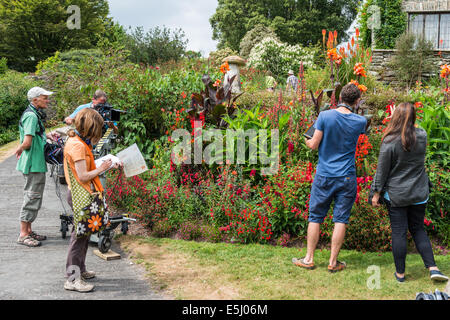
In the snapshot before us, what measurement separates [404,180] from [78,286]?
3314 mm

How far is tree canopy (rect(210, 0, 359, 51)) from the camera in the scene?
3097 centimetres

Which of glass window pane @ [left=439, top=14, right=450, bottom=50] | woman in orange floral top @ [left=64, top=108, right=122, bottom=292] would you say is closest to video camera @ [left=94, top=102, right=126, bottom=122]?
woman in orange floral top @ [left=64, top=108, right=122, bottom=292]

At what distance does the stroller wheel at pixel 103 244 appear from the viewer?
4.38m

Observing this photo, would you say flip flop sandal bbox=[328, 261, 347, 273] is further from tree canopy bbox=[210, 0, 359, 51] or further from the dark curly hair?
tree canopy bbox=[210, 0, 359, 51]

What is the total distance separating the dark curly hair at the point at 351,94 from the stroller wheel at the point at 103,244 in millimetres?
3078

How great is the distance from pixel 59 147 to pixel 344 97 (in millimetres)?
3407

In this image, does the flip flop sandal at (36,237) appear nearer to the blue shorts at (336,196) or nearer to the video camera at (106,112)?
the video camera at (106,112)

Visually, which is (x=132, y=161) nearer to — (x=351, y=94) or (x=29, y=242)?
(x=29, y=242)

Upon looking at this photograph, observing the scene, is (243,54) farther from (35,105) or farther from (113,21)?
(35,105)

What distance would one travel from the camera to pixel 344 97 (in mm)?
3939

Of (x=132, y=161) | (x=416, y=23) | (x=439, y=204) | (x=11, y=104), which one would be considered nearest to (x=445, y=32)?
(x=416, y=23)

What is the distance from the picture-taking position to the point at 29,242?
4.79m

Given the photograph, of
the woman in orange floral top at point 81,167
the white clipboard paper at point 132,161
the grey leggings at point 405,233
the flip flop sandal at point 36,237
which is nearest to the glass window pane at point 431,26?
the grey leggings at point 405,233

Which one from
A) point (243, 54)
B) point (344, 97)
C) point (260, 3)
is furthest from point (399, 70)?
point (260, 3)
